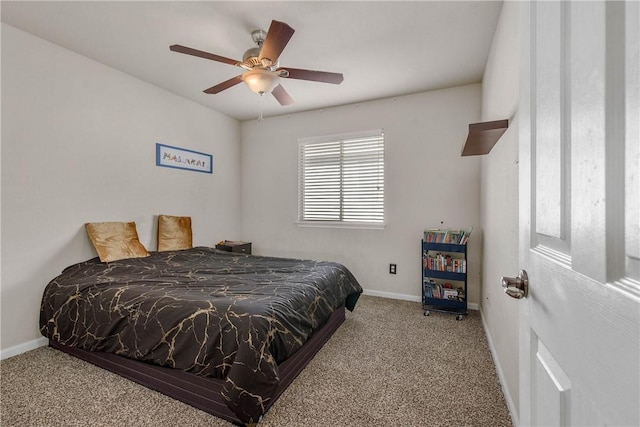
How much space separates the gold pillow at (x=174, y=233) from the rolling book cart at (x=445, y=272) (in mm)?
2941

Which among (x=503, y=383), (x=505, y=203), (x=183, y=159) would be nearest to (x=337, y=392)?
(x=503, y=383)

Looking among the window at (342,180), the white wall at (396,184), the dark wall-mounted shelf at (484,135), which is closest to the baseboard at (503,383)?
the white wall at (396,184)

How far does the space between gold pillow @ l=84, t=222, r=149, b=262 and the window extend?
7.11ft

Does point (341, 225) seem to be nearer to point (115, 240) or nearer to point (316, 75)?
point (316, 75)

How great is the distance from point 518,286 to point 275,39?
1939 millimetres

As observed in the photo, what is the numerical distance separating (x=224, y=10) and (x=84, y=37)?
4.62ft

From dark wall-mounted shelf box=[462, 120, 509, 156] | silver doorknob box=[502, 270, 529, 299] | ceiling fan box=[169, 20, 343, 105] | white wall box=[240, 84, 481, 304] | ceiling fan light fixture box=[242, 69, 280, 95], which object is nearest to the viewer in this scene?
silver doorknob box=[502, 270, 529, 299]

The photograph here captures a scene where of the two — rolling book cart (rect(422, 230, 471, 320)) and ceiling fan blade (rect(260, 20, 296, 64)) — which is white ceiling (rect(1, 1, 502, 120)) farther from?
rolling book cart (rect(422, 230, 471, 320))

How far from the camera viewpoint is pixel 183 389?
1757mm

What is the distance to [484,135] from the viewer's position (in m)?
2.11

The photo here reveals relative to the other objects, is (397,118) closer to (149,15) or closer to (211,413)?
(149,15)

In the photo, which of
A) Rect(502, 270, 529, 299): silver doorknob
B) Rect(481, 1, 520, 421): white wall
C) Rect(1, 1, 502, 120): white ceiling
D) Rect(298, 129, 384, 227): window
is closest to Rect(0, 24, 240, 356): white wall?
Rect(1, 1, 502, 120): white ceiling

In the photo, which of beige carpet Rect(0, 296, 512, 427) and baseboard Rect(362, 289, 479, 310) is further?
baseboard Rect(362, 289, 479, 310)

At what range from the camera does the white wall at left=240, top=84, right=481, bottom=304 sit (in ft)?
11.4
